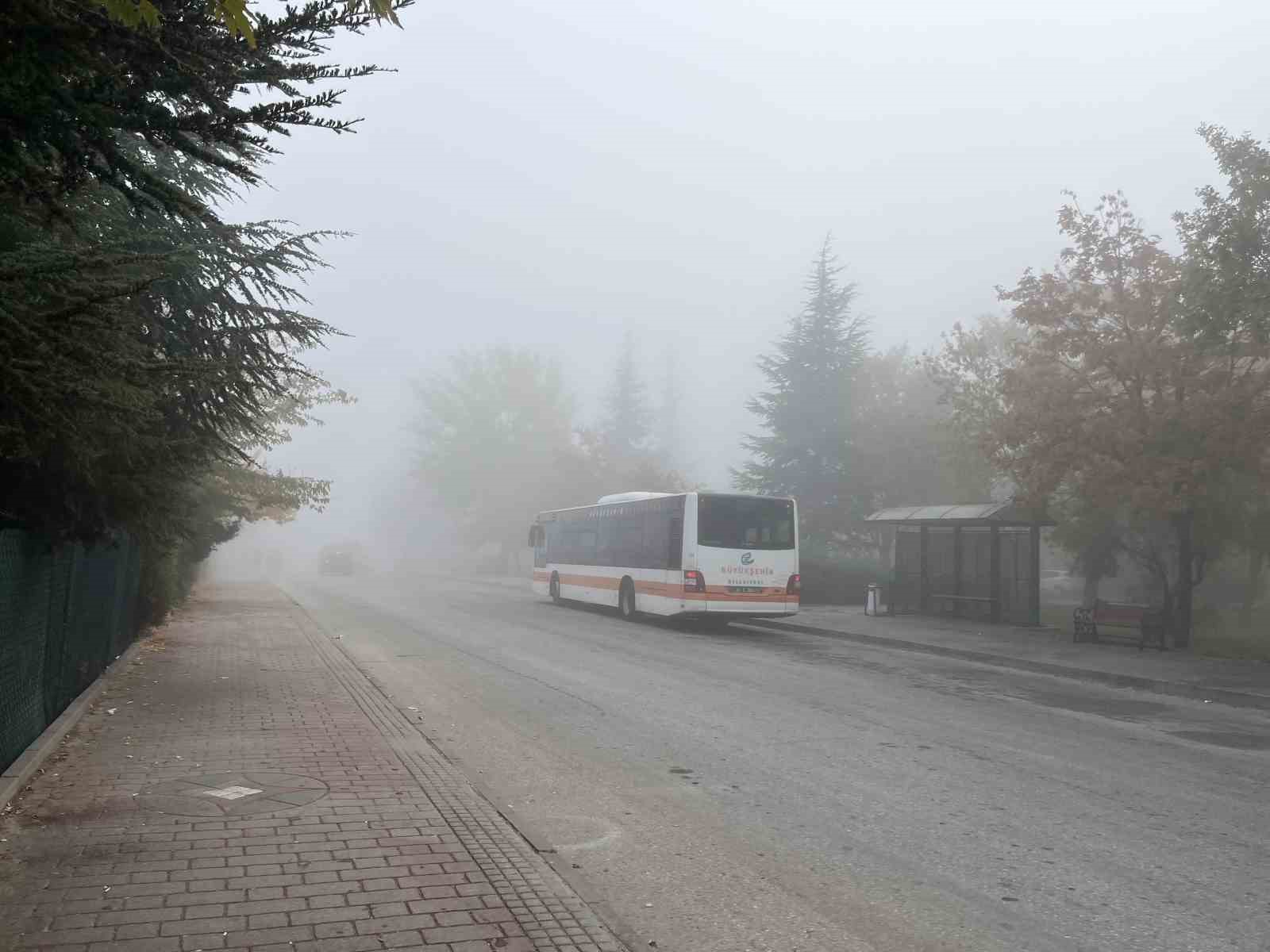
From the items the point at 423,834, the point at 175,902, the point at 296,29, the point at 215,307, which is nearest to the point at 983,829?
the point at 423,834

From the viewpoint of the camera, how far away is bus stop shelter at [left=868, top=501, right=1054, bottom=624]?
23734 millimetres

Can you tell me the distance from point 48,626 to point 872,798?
6.44 meters

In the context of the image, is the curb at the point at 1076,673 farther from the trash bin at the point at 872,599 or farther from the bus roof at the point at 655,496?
the trash bin at the point at 872,599

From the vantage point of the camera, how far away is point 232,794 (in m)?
6.70

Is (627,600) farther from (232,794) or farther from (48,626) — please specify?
(232,794)

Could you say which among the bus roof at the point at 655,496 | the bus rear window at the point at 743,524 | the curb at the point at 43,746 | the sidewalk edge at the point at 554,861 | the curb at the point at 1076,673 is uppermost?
the bus roof at the point at 655,496

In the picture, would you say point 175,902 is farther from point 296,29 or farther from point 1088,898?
point 1088,898

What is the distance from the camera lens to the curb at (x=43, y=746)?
644cm

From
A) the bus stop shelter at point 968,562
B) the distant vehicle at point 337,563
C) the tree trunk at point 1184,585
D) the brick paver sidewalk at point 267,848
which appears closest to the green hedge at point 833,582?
the bus stop shelter at point 968,562

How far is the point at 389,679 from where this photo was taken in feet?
43.7

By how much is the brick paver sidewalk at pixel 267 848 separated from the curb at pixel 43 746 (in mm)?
95

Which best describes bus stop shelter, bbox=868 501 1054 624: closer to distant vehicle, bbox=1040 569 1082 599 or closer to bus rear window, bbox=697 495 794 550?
bus rear window, bbox=697 495 794 550

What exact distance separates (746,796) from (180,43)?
5.74 meters

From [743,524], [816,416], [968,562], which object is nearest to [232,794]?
[743,524]
